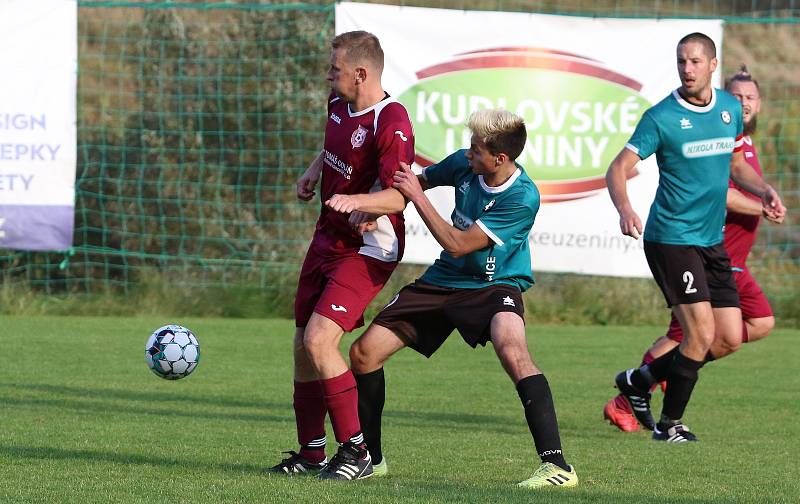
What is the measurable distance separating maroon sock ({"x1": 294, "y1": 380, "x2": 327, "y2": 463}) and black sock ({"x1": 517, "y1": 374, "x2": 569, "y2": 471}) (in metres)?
0.94

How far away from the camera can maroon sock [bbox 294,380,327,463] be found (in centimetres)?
A: 602

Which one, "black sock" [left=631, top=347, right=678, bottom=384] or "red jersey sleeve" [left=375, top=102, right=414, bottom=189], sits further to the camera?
"black sock" [left=631, top=347, right=678, bottom=384]

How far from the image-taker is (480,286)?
5.89 meters

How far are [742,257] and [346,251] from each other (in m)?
3.48

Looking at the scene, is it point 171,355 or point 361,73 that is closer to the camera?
point 361,73

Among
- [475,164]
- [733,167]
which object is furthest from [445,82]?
[475,164]

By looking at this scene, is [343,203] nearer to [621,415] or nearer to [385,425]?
[385,425]

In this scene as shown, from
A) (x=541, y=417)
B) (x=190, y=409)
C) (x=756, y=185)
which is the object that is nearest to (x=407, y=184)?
(x=541, y=417)

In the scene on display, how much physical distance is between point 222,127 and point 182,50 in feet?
3.52

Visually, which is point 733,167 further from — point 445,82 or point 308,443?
point 445,82

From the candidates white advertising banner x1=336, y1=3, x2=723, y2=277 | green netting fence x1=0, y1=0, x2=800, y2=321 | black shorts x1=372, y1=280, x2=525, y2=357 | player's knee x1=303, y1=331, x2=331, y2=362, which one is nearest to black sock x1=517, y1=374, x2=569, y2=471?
black shorts x1=372, y1=280, x2=525, y2=357

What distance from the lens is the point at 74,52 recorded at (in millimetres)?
12812

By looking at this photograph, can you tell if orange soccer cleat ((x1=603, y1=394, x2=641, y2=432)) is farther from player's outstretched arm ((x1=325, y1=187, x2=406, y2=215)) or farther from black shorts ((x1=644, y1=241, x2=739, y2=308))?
player's outstretched arm ((x1=325, y1=187, x2=406, y2=215))

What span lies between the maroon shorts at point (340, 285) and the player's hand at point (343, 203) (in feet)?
1.61
